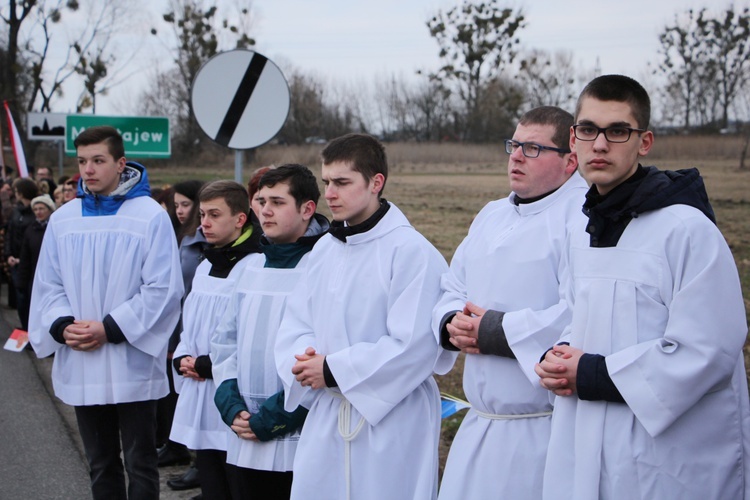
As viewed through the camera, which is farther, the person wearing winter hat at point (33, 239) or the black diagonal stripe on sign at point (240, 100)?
the person wearing winter hat at point (33, 239)

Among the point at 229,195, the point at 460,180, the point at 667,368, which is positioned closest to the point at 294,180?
the point at 229,195

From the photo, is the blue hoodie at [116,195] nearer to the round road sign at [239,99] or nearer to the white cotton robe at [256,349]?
the round road sign at [239,99]

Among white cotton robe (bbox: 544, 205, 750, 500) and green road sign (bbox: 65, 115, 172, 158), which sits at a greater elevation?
green road sign (bbox: 65, 115, 172, 158)

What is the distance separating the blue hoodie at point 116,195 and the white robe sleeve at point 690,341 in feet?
10.7

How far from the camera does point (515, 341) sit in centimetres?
346

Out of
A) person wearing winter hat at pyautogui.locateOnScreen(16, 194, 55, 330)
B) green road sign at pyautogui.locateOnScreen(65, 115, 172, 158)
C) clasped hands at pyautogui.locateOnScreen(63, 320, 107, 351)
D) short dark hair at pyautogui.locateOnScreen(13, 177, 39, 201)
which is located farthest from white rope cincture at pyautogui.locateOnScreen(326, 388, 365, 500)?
short dark hair at pyautogui.locateOnScreen(13, 177, 39, 201)

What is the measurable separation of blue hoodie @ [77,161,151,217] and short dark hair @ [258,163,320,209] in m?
1.15

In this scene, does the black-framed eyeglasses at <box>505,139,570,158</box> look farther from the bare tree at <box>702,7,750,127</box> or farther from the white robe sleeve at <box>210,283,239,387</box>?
the bare tree at <box>702,7,750,127</box>

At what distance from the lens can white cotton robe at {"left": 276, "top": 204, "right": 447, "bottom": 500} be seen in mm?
3703

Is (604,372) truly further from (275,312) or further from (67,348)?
(67,348)

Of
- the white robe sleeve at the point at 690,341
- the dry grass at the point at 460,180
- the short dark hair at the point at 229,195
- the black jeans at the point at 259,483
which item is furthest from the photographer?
the dry grass at the point at 460,180

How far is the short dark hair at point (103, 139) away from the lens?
504 centimetres

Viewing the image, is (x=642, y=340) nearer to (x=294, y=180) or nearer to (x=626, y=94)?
(x=626, y=94)

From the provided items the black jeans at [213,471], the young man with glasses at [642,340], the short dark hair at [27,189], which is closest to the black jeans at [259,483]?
the black jeans at [213,471]
